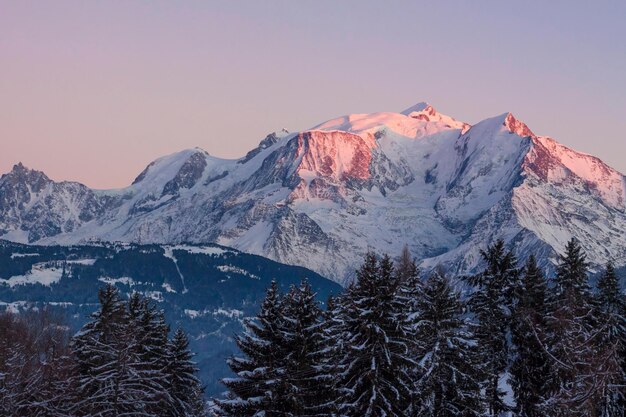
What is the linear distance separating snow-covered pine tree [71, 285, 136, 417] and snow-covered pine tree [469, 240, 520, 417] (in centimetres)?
2009

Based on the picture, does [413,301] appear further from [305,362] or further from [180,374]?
[180,374]

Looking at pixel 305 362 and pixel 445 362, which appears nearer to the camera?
pixel 305 362

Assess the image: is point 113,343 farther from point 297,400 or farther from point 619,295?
point 619,295

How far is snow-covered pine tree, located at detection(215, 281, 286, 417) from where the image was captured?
5272 centimetres

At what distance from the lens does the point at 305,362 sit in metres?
53.2

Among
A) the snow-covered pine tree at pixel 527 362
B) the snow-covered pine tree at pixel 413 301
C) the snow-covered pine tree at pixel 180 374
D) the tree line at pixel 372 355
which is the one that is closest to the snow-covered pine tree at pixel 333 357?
the tree line at pixel 372 355

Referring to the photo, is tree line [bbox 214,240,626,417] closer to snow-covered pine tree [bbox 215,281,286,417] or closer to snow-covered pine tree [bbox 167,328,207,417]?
snow-covered pine tree [bbox 215,281,286,417]

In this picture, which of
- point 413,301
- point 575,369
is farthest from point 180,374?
point 575,369

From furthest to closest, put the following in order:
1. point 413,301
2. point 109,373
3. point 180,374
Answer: point 180,374 → point 109,373 → point 413,301

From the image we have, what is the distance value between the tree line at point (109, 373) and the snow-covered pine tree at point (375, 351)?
8.89m

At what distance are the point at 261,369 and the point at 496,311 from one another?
17.5 m

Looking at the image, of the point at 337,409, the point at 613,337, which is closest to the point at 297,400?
the point at 337,409

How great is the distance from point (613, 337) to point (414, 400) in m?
16.8

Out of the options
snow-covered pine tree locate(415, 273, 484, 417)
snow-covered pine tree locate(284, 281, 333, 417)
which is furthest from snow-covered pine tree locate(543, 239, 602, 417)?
snow-covered pine tree locate(284, 281, 333, 417)
